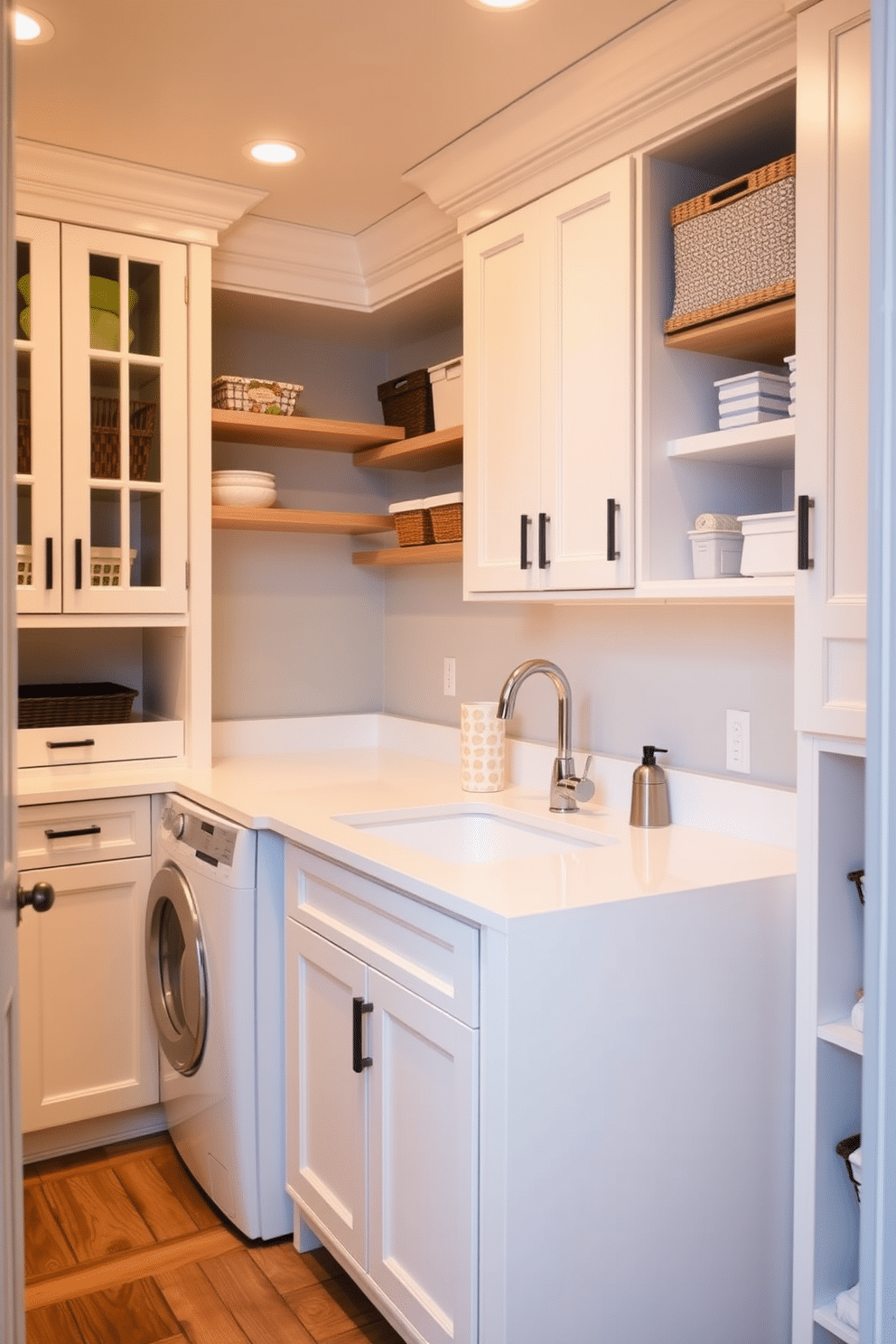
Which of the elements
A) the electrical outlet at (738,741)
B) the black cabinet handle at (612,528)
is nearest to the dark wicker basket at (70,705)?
the black cabinet handle at (612,528)

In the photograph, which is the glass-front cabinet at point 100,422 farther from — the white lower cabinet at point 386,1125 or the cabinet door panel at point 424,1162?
the cabinet door panel at point 424,1162

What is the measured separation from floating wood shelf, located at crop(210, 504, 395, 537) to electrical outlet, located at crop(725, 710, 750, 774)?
1338mm

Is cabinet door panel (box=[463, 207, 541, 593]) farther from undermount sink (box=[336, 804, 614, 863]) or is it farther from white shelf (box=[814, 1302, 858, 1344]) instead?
white shelf (box=[814, 1302, 858, 1344])

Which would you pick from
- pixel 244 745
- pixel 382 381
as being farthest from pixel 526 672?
pixel 382 381

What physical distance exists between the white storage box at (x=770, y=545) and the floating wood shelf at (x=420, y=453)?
42.2 inches

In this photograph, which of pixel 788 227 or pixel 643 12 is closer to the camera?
pixel 788 227

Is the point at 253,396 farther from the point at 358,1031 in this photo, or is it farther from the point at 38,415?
the point at 358,1031

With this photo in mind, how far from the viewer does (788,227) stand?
5.98 ft

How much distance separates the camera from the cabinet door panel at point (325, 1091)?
2.03 metres

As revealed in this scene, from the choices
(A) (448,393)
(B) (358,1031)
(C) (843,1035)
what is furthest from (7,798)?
(A) (448,393)

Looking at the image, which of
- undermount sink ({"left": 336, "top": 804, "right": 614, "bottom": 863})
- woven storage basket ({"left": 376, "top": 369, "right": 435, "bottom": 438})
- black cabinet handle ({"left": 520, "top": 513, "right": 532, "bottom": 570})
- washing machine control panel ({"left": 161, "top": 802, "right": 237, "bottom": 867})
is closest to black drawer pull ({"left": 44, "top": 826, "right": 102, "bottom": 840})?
washing machine control panel ({"left": 161, "top": 802, "right": 237, "bottom": 867})

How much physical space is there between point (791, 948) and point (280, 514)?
6.02 ft

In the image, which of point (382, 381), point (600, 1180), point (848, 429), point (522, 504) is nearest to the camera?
point (848, 429)

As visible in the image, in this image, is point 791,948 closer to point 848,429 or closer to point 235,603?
point 848,429
